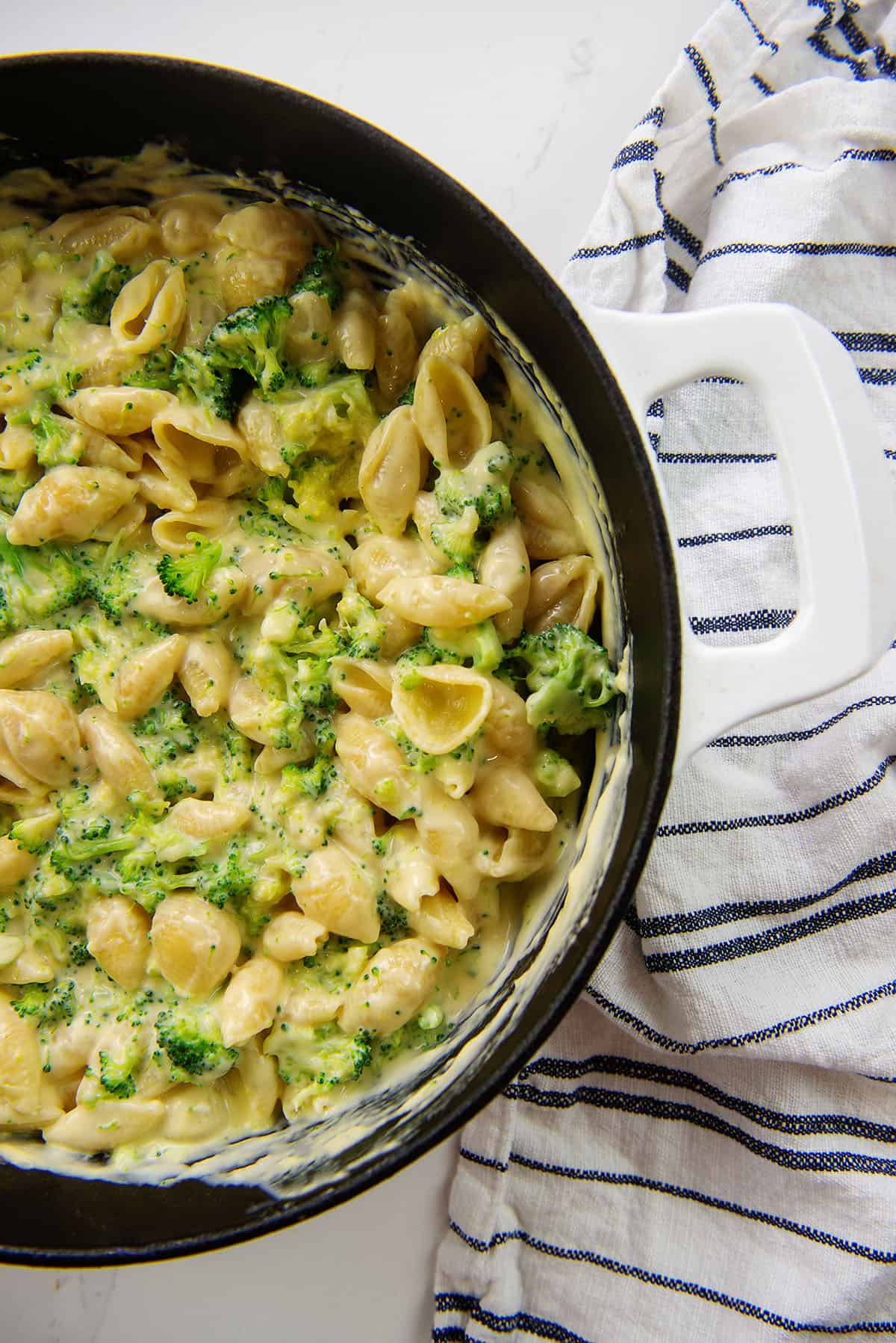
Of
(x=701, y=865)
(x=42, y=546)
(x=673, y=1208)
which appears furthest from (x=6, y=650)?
(x=673, y=1208)

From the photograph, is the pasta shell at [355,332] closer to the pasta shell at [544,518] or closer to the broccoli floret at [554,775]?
the pasta shell at [544,518]

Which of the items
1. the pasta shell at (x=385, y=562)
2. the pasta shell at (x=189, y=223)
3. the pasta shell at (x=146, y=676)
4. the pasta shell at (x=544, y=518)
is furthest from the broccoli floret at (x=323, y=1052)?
the pasta shell at (x=189, y=223)

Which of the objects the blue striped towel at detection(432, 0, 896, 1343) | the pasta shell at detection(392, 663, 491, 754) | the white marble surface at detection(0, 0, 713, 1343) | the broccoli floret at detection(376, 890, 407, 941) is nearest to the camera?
the pasta shell at detection(392, 663, 491, 754)

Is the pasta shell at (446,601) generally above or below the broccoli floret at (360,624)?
above

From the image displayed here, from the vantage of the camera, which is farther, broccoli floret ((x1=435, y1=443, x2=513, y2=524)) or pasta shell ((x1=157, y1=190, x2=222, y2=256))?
pasta shell ((x1=157, y1=190, x2=222, y2=256))

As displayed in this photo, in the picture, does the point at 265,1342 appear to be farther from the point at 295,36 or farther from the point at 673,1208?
the point at 295,36

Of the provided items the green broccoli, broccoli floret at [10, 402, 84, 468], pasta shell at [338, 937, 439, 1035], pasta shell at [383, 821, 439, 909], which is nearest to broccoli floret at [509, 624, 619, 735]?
pasta shell at [383, 821, 439, 909]

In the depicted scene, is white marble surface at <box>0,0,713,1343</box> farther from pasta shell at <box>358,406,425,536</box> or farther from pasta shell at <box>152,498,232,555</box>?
pasta shell at <box>152,498,232,555</box>
